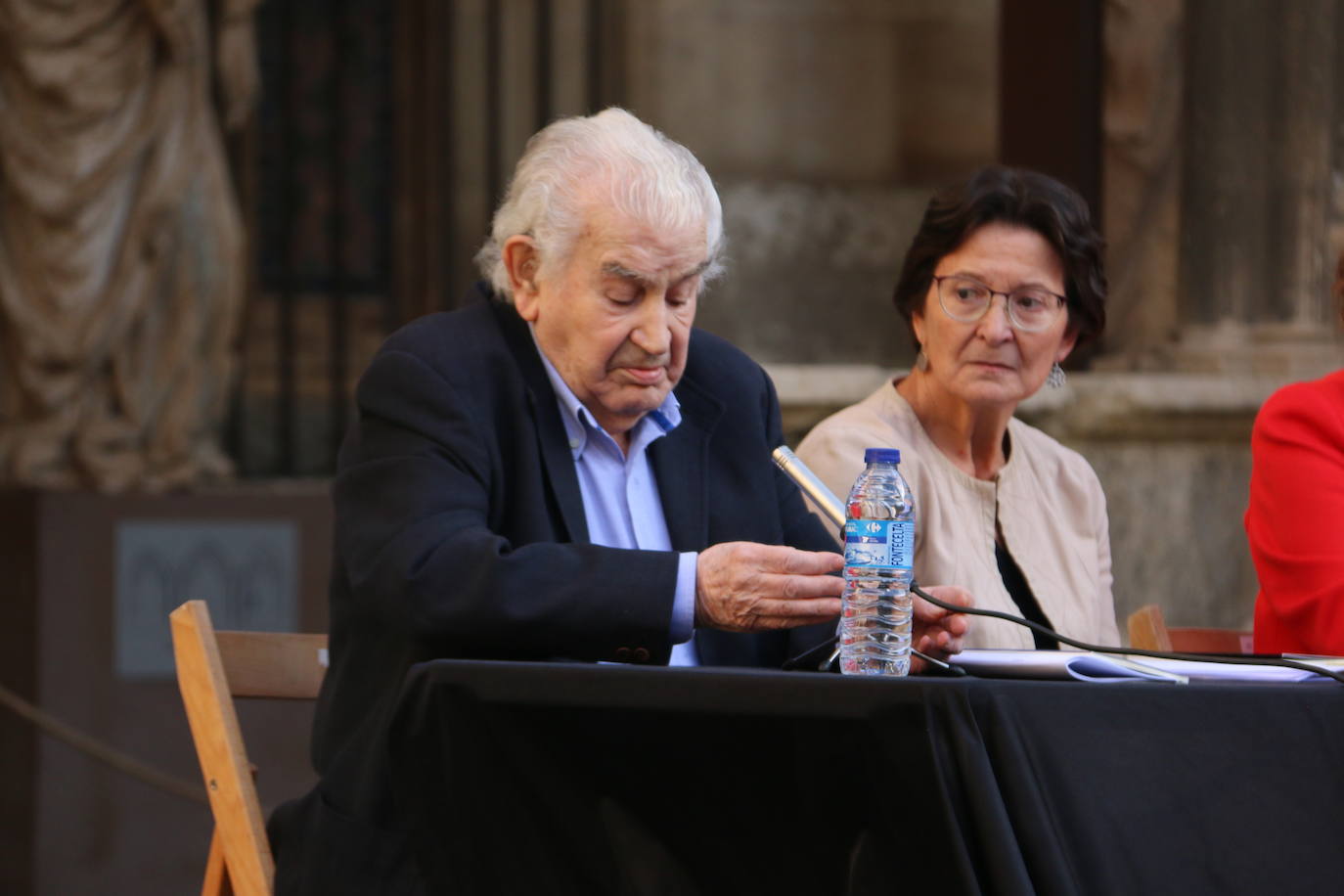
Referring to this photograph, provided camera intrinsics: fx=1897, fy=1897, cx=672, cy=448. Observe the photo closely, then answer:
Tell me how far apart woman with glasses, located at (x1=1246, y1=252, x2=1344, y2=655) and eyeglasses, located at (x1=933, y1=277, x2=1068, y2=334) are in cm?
38

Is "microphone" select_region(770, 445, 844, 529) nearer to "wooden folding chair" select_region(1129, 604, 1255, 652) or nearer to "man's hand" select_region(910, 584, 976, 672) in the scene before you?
"man's hand" select_region(910, 584, 976, 672)

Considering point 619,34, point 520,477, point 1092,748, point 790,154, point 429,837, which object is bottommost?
point 429,837

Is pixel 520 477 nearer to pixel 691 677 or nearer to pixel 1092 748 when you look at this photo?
pixel 691 677

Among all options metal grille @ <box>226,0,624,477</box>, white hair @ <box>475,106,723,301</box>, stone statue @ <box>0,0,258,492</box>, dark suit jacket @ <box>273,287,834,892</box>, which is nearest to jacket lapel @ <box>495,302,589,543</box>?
dark suit jacket @ <box>273,287,834,892</box>

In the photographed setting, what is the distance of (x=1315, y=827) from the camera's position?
177 cm

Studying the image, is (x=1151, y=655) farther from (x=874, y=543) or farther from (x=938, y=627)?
(x=874, y=543)

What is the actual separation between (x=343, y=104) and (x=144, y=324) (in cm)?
142

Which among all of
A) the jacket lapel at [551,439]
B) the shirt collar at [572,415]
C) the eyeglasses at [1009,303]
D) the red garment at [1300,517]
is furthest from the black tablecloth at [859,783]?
the eyeglasses at [1009,303]

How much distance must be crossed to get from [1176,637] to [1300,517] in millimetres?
280

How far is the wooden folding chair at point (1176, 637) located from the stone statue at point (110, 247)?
3746 mm

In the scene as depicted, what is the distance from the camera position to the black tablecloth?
1.70m

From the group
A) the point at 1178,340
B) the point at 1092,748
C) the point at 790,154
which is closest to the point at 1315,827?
the point at 1092,748

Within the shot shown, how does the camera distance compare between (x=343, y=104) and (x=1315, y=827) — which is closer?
(x=1315, y=827)

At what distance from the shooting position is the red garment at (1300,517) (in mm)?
2814
